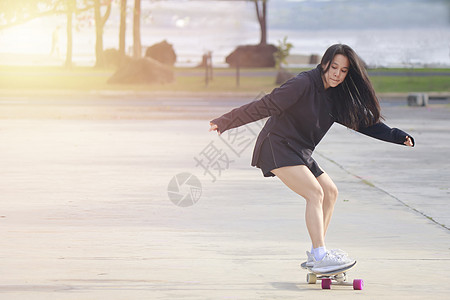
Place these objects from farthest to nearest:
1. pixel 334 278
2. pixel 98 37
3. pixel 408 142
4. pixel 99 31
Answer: pixel 98 37
pixel 99 31
pixel 408 142
pixel 334 278

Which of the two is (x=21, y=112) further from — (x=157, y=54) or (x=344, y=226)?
(x=157, y=54)

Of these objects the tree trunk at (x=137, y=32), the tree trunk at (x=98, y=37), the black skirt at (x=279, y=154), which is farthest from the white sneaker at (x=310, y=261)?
the tree trunk at (x=98, y=37)

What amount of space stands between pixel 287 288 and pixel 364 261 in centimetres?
114

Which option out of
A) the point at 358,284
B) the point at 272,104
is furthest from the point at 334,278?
the point at 272,104

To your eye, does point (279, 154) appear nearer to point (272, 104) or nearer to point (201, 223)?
point (272, 104)

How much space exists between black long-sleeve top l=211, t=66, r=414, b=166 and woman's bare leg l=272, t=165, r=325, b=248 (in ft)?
0.63

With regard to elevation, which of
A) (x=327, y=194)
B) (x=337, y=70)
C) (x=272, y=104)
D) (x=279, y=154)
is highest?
(x=337, y=70)

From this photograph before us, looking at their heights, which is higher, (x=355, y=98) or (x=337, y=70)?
(x=337, y=70)

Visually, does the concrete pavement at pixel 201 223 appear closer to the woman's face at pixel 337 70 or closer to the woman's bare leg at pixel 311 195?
the woman's bare leg at pixel 311 195

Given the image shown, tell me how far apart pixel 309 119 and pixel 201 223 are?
264cm

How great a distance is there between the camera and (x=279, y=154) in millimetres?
7215

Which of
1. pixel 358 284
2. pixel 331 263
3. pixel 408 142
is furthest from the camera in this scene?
pixel 408 142

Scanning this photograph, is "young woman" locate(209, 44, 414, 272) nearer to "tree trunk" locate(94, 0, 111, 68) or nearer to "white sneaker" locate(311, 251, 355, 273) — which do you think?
"white sneaker" locate(311, 251, 355, 273)

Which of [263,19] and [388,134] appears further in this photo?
[263,19]
